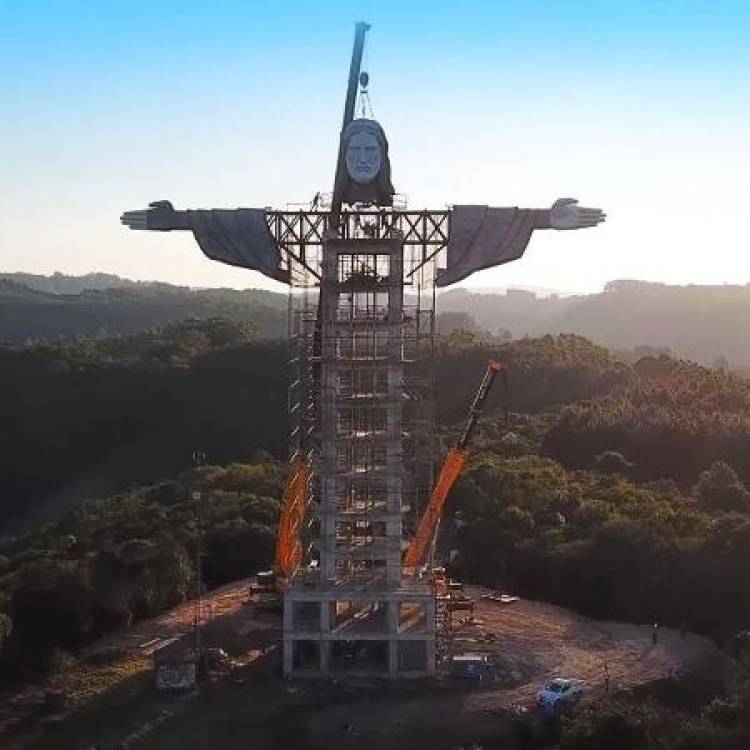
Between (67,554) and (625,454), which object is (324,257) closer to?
(67,554)

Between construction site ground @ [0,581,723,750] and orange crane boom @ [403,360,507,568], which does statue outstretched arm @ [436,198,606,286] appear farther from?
construction site ground @ [0,581,723,750]

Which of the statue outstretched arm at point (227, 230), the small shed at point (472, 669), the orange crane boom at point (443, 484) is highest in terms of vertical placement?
the statue outstretched arm at point (227, 230)

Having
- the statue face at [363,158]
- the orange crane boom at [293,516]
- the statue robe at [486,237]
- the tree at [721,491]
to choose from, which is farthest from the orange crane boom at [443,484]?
the tree at [721,491]

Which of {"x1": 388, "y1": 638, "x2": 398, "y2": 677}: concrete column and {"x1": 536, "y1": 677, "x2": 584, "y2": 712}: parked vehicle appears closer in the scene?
{"x1": 536, "y1": 677, "x2": 584, "y2": 712}: parked vehicle

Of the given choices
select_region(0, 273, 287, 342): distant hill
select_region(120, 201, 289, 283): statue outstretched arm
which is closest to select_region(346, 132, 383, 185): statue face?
select_region(120, 201, 289, 283): statue outstretched arm

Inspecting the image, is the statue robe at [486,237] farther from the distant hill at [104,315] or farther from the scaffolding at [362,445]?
the distant hill at [104,315]

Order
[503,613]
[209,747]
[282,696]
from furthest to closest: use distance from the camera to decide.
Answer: [503,613] < [282,696] < [209,747]

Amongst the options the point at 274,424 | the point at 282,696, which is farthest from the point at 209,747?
the point at 274,424
